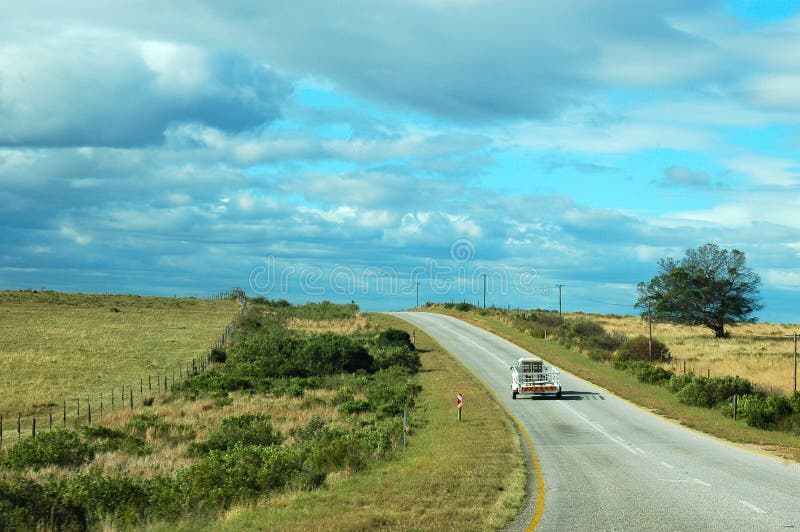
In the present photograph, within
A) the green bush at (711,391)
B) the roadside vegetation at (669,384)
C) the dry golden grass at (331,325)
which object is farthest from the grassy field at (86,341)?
the green bush at (711,391)

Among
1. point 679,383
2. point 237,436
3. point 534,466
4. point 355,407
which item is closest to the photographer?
point 534,466

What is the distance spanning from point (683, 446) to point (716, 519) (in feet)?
32.6

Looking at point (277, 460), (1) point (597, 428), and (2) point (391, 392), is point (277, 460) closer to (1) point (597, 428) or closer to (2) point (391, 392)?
(1) point (597, 428)

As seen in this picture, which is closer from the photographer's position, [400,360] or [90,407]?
[90,407]

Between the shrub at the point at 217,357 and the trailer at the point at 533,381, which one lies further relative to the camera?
the shrub at the point at 217,357

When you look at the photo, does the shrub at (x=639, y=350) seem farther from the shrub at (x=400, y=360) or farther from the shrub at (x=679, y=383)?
the shrub at (x=679, y=383)

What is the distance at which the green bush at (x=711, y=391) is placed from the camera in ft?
111

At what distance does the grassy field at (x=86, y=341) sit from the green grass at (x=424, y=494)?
2567 centimetres

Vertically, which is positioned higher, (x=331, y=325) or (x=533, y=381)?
(x=331, y=325)

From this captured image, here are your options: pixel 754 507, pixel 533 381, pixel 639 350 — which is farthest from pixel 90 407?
pixel 639 350

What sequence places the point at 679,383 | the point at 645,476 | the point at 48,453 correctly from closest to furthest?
1. the point at 645,476
2. the point at 48,453
3. the point at 679,383

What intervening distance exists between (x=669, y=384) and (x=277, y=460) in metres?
27.3

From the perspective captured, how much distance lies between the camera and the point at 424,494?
14.0 m

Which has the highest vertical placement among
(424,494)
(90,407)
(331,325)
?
(331,325)
